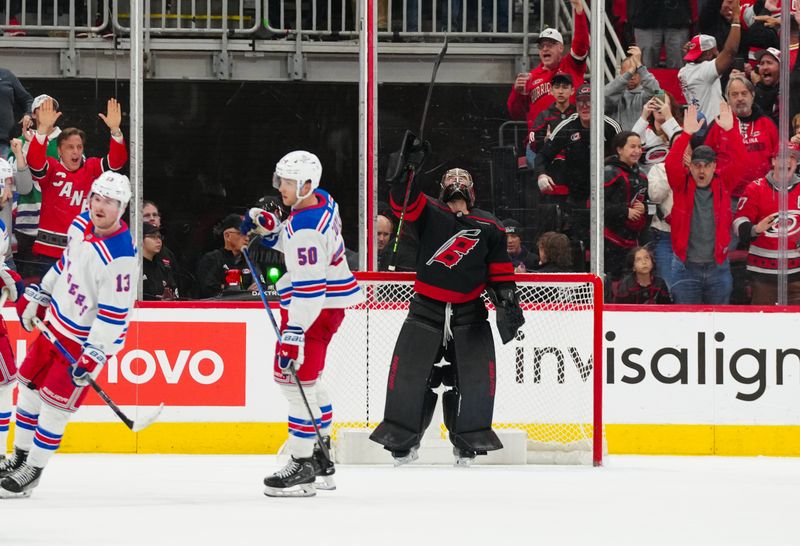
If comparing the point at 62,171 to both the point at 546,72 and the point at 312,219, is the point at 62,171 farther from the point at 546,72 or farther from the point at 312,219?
the point at 546,72

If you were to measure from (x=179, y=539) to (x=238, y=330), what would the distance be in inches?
102

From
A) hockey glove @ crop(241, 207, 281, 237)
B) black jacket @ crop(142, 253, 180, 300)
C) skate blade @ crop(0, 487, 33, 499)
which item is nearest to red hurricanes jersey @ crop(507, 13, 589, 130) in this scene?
black jacket @ crop(142, 253, 180, 300)

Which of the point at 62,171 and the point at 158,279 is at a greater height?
the point at 62,171

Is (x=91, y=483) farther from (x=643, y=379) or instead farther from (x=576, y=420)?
(x=643, y=379)

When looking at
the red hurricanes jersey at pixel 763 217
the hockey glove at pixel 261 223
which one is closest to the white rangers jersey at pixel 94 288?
the hockey glove at pixel 261 223

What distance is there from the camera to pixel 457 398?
595cm

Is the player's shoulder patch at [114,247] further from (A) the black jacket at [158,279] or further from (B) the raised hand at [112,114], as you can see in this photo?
(B) the raised hand at [112,114]

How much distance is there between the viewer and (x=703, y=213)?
21.7 feet

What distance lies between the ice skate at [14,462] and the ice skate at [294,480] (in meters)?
0.89

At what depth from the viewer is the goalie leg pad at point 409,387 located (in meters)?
5.87

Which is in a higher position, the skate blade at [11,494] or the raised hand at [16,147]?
the raised hand at [16,147]

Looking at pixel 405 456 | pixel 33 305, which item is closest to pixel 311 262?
pixel 33 305

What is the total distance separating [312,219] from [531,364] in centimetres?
189

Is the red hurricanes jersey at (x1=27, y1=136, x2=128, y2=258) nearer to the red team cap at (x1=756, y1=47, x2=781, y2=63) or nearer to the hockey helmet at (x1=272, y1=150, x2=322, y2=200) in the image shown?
the hockey helmet at (x1=272, y1=150, x2=322, y2=200)
